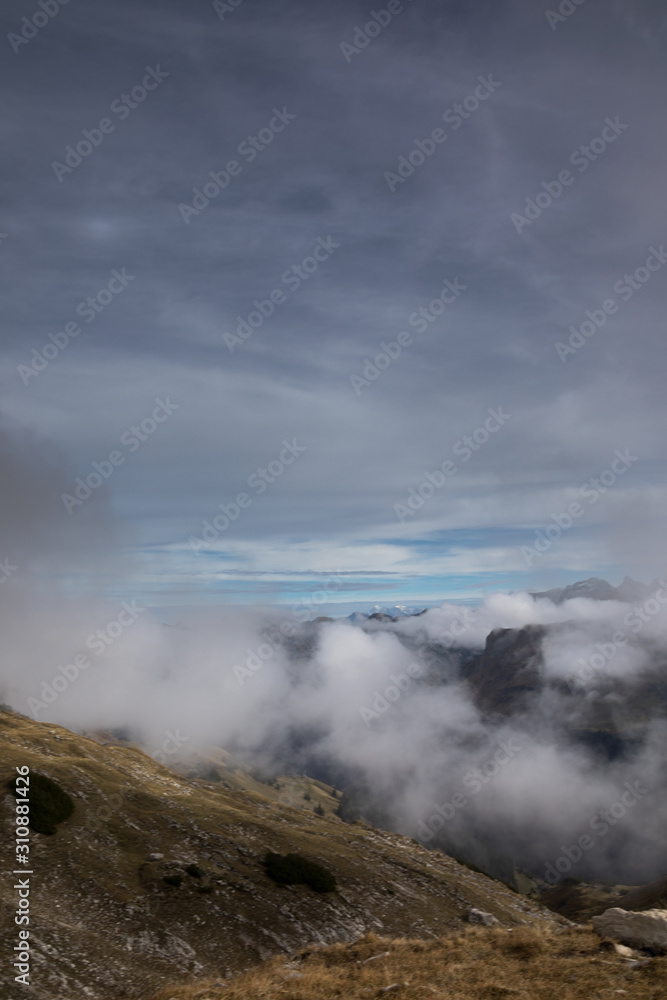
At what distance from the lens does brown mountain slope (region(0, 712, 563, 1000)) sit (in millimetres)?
29219

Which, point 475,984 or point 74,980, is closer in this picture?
point 475,984

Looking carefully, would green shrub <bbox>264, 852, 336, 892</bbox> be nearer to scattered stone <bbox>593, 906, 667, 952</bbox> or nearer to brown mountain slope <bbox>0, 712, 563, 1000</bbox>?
brown mountain slope <bbox>0, 712, 563, 1000</bbox>

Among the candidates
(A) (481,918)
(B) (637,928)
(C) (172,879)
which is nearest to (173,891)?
(C) (172,879)

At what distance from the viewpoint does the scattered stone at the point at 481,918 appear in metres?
45.6

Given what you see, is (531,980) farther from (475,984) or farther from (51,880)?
(51,880)

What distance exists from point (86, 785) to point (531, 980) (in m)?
43.5

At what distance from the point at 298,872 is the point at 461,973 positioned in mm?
25945

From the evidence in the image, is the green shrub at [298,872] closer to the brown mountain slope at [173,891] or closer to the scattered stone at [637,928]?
the brown mountain slope at [173,891]

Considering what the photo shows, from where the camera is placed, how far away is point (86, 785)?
49875 millimetres

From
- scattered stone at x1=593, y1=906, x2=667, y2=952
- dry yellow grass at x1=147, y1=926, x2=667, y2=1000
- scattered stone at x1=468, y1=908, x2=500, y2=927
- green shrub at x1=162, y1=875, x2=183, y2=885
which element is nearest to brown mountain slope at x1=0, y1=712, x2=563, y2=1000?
green shrub at x1=162, y1=875, x2=183, y2=885

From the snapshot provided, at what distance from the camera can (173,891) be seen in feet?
124

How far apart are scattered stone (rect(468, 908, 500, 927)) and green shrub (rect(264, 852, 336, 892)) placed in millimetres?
13000

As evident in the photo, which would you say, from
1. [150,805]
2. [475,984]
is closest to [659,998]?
[475,984]

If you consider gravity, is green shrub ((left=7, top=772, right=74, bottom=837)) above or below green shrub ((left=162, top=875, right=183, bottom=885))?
above
